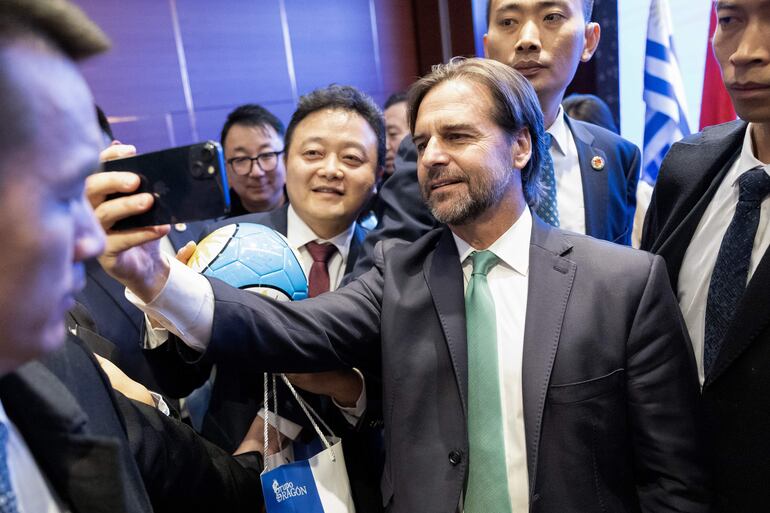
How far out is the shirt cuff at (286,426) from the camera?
1619 millimetres

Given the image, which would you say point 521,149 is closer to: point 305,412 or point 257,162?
point 305,412

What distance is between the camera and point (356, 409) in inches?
66.4

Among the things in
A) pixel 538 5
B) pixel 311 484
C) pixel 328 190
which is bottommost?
pixel 311 484

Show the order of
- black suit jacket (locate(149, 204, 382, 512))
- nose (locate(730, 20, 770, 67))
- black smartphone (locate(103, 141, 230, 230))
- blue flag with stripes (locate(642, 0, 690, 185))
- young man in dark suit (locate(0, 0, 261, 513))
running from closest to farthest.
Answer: young man in dark suit (locate(0, 0, 261, 513))
black smartphone (locate(103, 141, 230, 230))
nose (locate(730, 20, 770, 67))
black suit jacket (locate(149, 204, 382, 512))
blue flag with stripes (locate(642, 0, 690, 185))

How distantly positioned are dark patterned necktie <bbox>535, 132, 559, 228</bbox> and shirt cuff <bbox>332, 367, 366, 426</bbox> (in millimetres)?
842

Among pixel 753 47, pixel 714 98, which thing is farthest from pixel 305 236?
pixel 714 98

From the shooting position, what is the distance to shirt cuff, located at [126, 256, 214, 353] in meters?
1.27

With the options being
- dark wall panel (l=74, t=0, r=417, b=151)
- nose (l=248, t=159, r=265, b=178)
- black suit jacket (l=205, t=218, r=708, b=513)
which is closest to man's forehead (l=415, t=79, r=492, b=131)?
black suit jacket (l=205, t=218, r=708, b=513)

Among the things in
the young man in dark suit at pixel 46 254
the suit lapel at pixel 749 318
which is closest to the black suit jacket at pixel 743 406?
the suit lapel at pixel 749 318

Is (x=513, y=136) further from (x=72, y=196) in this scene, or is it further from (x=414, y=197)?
(x=72, y=196)

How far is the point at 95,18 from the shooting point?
14.8 ft

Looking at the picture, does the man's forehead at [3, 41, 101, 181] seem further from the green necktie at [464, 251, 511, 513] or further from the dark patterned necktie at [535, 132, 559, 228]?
the dark patterned necktie at [535, 132, 559, 228]

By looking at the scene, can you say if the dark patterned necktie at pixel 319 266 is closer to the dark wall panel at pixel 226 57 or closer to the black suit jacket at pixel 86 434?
the black suit jacket at pixel 86 434

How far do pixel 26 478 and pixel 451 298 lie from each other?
1007 millimetres
